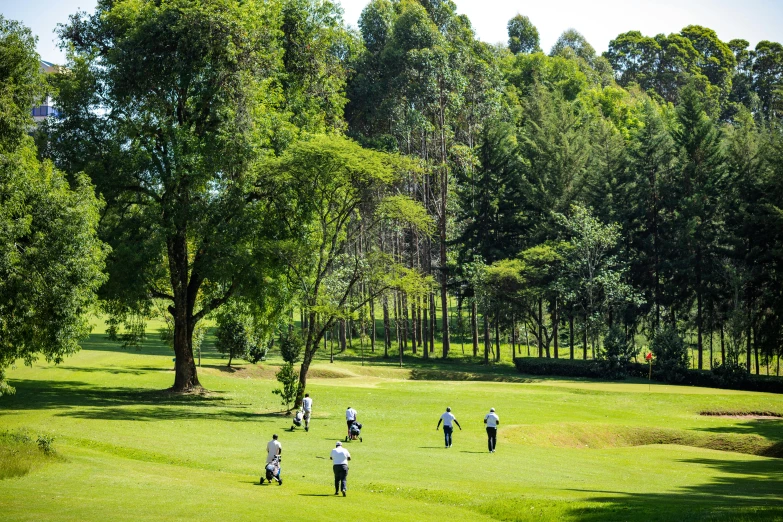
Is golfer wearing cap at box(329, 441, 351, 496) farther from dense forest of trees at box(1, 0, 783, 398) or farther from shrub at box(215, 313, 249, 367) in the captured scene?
shrub at box(215, 313, 249, 367)

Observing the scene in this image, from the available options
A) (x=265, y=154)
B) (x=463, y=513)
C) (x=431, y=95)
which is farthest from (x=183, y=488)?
(x=431, y=95)

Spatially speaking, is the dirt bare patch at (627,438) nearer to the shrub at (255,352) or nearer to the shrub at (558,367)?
the shrub at (255,352)

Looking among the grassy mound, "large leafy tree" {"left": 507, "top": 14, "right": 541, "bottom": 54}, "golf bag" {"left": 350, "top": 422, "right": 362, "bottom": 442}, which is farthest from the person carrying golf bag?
"large leafy tree" {"left": 507, "top": 14, "right": 541, "bottom": 54}

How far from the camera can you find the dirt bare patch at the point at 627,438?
37031mm

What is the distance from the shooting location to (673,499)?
2250cm

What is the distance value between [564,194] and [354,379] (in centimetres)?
3098

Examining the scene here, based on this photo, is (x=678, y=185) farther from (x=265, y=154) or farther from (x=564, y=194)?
(x=265, y=154)

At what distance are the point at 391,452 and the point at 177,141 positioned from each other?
853 inches

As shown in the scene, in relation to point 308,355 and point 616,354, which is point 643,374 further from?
point 308,355

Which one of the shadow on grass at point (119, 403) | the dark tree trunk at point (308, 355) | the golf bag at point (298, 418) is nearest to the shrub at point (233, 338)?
the shadow on grass at point (119, 403)

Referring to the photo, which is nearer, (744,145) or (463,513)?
(463,513)

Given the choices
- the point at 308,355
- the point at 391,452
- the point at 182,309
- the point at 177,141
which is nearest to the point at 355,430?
the point at 391,452

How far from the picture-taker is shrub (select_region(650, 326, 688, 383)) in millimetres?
61688

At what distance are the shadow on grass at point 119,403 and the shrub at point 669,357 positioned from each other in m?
35.1
